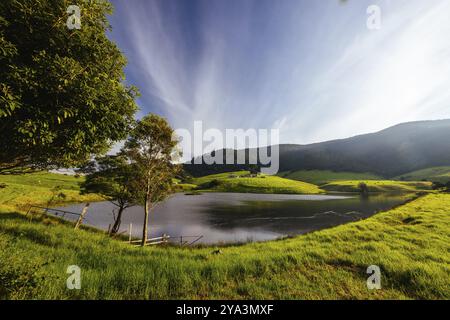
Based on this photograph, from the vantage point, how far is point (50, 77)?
6.82 metres

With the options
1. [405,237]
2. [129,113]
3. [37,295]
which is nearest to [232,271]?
[37,295]

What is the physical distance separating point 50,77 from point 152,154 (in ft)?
45.7

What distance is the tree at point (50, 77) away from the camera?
6453mm

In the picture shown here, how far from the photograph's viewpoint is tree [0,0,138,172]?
21.2 ft

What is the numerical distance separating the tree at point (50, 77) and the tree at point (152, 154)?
10992 millimetres

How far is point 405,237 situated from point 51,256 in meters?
27.4

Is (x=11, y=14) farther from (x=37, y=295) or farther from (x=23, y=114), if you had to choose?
(x=37, y=295)

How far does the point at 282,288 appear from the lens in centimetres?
797
